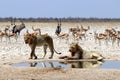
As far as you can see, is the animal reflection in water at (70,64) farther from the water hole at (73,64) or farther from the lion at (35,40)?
the lion at (35,40)

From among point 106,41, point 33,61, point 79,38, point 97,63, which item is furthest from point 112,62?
point 79,38

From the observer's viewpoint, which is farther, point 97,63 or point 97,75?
point 97,63

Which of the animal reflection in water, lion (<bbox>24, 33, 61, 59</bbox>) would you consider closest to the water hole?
the animal reflection in water

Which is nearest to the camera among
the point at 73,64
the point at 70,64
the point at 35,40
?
the point at 73,64

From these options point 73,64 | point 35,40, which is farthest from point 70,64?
point 35,40

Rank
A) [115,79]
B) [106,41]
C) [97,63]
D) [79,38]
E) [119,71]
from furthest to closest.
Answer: [79,38]
[106,41]
[97,63]
[119,71]
[115,79]

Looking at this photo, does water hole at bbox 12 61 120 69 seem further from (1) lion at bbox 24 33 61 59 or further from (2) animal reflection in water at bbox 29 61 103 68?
(1) lion at bbox 24 33 61 59

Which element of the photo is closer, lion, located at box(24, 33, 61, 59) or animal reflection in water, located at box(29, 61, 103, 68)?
animal reflection in water, located at box(29, 61, 103, 68)

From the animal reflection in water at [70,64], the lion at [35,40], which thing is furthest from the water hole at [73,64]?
the lion at [35,40]

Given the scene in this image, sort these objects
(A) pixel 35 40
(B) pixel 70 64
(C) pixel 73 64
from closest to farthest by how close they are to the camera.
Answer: (C) pixel 73 64 < (B) pixel 70 64 < (A) pixel 35 40

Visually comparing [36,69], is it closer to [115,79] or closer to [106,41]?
[115,79]

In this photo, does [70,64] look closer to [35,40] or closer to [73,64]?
[73,64]

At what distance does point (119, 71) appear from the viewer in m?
12.1

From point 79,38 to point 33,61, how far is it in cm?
1421
